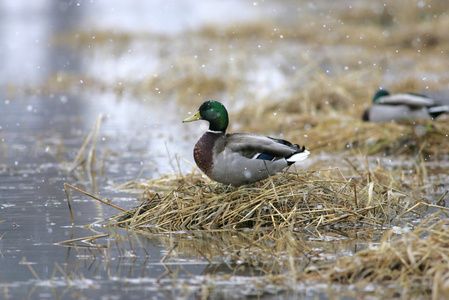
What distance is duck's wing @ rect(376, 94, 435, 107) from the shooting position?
35.9ft

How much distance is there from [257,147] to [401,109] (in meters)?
5.55

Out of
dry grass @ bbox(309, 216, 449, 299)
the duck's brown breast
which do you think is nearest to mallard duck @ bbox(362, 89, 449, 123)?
the duck's brown breast

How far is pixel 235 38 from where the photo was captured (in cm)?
2577

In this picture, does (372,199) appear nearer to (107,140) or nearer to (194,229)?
(194,229)

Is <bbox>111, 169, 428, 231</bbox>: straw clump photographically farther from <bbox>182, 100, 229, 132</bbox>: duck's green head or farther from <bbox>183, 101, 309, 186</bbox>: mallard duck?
<bbox>182, 100, 229, 132</bbox>: duck's green head

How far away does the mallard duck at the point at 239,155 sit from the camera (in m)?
5.96

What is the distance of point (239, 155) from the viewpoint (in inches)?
236

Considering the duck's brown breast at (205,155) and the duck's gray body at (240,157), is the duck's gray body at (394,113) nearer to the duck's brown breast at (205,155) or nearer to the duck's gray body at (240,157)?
the duck's gray body at (240,157)

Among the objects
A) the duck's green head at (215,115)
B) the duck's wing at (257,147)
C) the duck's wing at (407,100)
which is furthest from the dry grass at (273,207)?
the duck's wing at (407,100)

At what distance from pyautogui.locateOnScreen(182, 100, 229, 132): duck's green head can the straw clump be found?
52 cm

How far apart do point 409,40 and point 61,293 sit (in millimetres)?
21424

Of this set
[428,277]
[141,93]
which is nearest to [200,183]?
[428,277]

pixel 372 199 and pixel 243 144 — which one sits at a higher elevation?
pixel 243 144

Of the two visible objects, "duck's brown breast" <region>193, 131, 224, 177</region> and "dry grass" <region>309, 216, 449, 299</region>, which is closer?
"dry grass" <region>309, 216, 449, 299</region>
